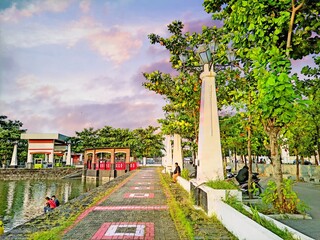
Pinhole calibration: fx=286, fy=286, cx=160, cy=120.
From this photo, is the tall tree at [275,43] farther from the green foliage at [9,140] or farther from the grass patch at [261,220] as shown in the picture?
the green foliage at [9,140]

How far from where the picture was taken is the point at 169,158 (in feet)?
75.7

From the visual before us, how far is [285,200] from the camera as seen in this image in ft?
18.9

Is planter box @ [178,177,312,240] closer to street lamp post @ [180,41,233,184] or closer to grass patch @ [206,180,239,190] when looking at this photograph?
grass patch @ [206,180,239,190]

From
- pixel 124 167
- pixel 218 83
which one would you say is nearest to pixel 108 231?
pixel 218 83

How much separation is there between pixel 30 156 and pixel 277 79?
44993mm

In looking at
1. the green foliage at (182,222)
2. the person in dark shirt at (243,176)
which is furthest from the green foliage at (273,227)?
the person in dark shirt at (243,176)

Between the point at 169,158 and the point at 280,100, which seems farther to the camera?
the point at 169,158

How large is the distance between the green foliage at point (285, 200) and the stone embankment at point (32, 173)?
1442 inches

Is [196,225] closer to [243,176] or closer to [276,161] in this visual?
[276,161]

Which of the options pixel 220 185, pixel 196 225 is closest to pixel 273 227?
pixel 196 225

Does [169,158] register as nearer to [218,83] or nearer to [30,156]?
[218,83]

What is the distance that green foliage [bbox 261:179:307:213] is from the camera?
570cm

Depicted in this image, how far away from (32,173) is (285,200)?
38992 millimetres

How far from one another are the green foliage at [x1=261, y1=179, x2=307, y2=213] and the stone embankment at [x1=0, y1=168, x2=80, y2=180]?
36.6 metres
